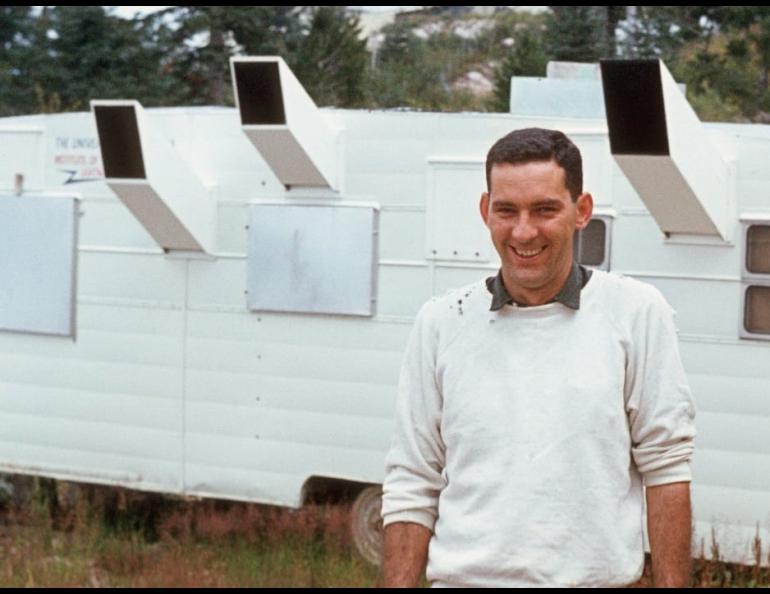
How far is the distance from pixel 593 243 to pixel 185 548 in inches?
123

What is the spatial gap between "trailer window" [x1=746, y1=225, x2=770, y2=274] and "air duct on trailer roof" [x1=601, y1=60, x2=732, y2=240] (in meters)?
0.16

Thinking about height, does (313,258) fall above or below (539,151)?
below

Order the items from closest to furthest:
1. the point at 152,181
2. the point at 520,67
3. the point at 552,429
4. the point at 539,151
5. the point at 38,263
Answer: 1. the point at 552,429
2. the point at 539,151
3. the point at 152,181
4. the point at 38,263
5. the point at 520,67

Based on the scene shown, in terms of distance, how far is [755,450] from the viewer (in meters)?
8.20

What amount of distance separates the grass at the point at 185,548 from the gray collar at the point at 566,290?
203 inches

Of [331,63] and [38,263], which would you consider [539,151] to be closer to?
[38,263]

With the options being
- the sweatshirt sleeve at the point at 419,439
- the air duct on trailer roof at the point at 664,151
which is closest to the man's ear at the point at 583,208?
the sweatshirt sleeve at the point at 419,439

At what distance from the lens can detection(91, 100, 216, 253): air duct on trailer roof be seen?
9305 millimetres

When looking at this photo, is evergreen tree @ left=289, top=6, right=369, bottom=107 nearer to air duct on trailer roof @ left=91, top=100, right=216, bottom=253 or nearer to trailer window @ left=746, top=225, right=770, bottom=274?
air duct on trailer roof @ left=91, top=100, right=216, bottom=253

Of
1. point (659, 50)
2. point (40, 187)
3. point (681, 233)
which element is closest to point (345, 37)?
point (659, 50)

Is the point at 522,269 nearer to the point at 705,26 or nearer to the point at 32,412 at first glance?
the point at 32,412

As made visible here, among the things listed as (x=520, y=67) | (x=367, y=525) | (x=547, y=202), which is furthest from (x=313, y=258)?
(x=520, y=67)

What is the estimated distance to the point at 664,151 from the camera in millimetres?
7730

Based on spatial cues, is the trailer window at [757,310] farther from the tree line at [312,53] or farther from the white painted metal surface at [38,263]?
the tree line at [312,53]
